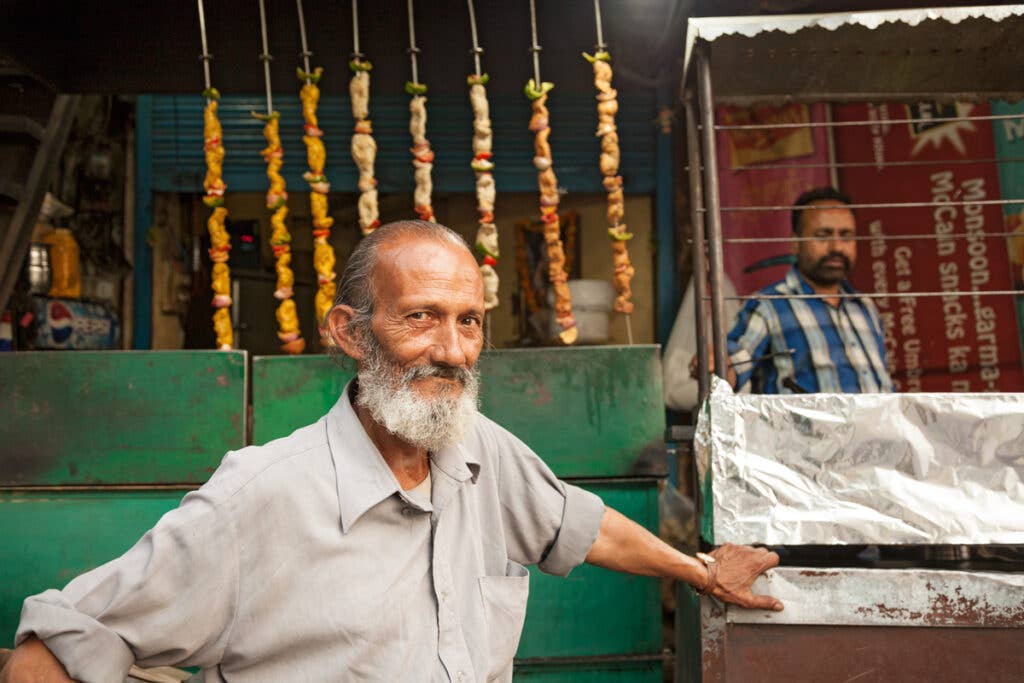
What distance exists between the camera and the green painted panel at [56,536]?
283 centimetres

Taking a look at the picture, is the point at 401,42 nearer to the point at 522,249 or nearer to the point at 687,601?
the point at 522,249

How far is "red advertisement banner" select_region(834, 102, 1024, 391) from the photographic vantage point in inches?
156

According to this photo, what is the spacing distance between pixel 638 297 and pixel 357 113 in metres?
2.96

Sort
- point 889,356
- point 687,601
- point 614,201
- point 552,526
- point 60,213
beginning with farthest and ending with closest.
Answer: point 60,213
point 889,356
point 614,201
point 687,601
point 552,526

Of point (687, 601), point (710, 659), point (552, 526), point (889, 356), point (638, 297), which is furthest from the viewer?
point (638, 297)

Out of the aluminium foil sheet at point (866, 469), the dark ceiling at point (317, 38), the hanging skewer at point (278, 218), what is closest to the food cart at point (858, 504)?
the aluminium foil sheet at point (866, 469)

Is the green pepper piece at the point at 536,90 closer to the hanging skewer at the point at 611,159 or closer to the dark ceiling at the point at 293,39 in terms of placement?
the hanging skewer at the point at 611,159

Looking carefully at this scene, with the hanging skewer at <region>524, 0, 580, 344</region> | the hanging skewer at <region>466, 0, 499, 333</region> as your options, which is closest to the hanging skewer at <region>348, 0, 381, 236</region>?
the hanging skewer at <region>466, 0, 499, 333</region>

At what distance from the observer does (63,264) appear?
5.23 metres

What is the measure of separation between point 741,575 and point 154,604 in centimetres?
161

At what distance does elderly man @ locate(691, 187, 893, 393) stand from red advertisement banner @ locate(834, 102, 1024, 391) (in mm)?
515

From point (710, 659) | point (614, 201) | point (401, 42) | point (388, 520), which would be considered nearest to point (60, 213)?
point (401, 42)

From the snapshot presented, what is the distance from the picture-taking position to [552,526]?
2.05 meters

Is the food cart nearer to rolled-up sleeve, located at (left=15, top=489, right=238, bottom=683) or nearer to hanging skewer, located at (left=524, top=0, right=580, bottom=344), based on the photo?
hanging skewer, located at (left=524, top=0, right=580, bottom=344)
